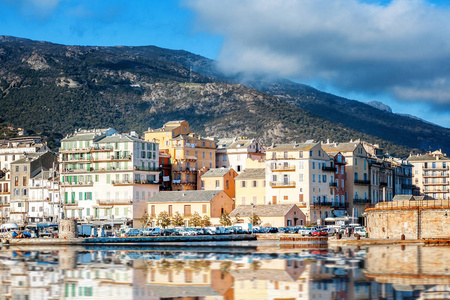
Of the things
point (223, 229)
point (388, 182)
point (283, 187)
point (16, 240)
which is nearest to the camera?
point (16, 240)

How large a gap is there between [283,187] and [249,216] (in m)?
8.01

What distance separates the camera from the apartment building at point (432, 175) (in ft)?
598

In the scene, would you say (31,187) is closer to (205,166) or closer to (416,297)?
(205,166)

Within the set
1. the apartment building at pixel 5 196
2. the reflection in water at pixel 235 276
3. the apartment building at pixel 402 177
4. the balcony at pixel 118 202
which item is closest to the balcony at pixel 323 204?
the balcony at pixel 118 202

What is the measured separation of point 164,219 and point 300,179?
21.5 metres

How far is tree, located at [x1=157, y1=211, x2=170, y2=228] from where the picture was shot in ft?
394

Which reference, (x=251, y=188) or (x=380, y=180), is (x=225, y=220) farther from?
(x=380, y=180)

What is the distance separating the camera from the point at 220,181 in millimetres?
130875

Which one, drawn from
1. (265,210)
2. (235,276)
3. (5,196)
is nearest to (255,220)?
(265,210)

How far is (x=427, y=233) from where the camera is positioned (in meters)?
88.1

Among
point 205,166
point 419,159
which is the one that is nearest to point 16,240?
point 205,166

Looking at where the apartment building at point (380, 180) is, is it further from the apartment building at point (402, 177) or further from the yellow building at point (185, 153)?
the yellow building at point (185, 153)

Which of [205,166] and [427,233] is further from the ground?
[205,166]

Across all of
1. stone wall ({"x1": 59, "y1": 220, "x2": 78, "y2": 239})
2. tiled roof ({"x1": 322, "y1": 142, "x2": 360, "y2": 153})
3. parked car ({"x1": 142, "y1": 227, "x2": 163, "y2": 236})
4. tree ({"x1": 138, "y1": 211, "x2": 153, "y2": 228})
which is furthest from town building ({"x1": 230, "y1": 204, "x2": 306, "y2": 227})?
stone wall ({"x1": 59, "y1": 220, "x2": 78, "y2": 239})
